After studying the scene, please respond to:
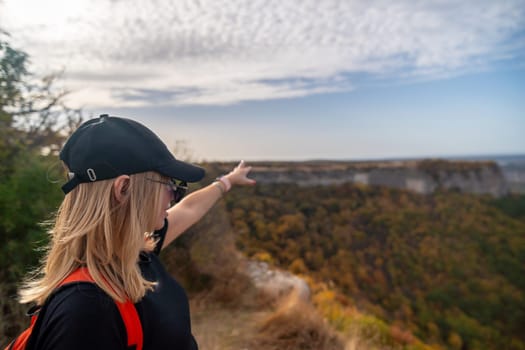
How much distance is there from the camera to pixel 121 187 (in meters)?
1.04

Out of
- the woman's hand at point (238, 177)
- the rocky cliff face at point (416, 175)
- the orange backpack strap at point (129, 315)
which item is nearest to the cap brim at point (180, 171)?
the orange backpack strap at point (129, 315)

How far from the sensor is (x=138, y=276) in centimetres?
107

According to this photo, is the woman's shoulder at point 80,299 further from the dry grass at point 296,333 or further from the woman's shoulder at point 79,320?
the dry grass at point 296,333

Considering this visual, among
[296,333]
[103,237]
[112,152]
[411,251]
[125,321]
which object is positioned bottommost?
[411,251]

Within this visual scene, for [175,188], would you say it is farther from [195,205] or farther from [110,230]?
[195,205]

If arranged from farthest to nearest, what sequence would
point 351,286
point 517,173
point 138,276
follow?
point 517,173, point 351,286, point 138,276

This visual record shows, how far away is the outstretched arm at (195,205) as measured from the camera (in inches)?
73.4

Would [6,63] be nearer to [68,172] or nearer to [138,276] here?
[68,172]

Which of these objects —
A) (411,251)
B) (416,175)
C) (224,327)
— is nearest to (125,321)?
(224,327)

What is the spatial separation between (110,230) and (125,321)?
26 centimetres

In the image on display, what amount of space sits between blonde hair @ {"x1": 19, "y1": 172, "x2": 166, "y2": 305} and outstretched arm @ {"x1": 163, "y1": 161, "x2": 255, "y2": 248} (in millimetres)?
717

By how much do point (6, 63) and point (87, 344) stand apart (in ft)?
13.3

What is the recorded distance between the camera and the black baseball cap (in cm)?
102

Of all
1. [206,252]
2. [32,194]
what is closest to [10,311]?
[32,194]
